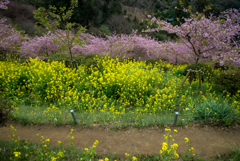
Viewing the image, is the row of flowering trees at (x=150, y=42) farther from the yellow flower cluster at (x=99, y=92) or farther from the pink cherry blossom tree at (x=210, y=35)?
the yellow flower cluster at (x=99, y=92)

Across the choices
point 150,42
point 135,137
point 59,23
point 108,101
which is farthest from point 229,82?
point 59,23

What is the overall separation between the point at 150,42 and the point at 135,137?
9645 millimetres

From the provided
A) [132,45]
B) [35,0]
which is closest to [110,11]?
[35,0]

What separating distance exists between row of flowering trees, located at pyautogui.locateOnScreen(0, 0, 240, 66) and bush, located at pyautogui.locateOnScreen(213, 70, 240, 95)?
51cm

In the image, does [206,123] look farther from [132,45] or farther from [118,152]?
[132,45]

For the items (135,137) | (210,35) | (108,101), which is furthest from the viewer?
(210,35)

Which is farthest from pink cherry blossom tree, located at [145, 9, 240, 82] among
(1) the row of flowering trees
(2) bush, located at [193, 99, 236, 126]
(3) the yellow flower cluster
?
(2) bush, located at [193, 99, 236, 126]

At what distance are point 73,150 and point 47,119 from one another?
1589 millimetres

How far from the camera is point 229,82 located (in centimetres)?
542

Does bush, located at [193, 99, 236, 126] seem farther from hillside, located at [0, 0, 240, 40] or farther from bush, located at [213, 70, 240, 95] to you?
hillside, located at [0, 0, 240, 40]

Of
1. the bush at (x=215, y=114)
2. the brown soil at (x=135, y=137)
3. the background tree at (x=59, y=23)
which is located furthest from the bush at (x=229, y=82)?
the background tree at (x=59, y=23)

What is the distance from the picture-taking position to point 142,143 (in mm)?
3236

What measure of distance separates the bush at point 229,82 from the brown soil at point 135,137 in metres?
2.26

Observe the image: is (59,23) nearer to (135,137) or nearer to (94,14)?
(135,137)
